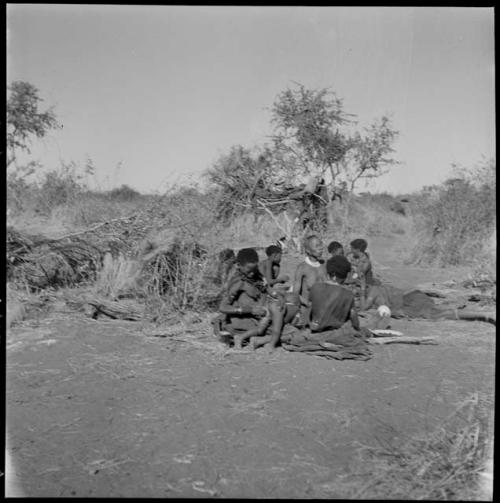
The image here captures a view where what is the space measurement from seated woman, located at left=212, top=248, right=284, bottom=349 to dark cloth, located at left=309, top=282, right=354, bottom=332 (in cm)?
37

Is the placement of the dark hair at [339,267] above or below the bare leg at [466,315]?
above

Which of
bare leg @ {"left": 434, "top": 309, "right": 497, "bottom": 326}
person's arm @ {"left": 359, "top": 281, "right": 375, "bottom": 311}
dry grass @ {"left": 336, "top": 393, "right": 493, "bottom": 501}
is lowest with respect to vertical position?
dry grass @ {"left": 336, "top": 393, "right": 493, "bottom": 501}

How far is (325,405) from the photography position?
13.4ft

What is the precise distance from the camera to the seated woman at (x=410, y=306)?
6.75 metres

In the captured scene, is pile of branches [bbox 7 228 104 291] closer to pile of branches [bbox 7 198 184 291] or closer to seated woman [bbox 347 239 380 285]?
pile of branches [bbox 7 198 184 291]

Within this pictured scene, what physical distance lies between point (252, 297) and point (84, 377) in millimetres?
1909

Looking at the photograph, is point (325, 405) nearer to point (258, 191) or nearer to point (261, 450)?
point (261, 450)

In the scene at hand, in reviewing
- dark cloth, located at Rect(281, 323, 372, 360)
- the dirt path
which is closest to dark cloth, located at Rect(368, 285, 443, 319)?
the dirt path

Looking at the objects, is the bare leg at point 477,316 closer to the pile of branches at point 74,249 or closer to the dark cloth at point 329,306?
the dark cloth at point 329,306

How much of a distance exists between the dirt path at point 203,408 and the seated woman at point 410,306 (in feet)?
2.71

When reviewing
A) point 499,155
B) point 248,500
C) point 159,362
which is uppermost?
point 499,155

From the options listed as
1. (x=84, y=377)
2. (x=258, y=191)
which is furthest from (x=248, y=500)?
(x=258, y=191)

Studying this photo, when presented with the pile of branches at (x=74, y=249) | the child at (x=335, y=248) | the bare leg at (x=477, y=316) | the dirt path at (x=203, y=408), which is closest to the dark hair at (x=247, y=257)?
the dirt path at (x=203, y=408)

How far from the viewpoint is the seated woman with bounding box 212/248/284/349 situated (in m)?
5.44
